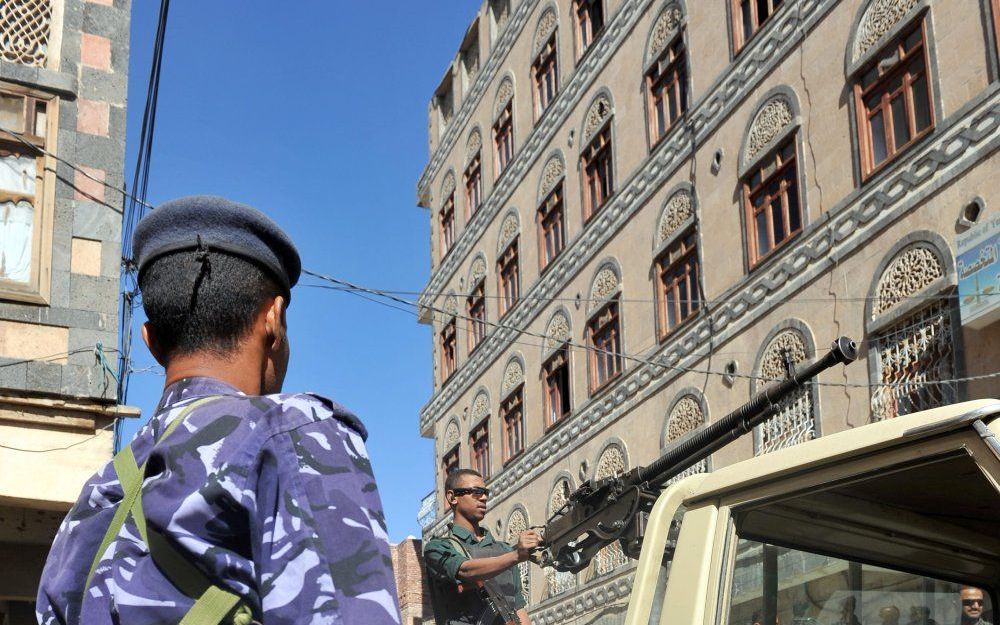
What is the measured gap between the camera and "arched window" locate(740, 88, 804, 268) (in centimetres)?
1438

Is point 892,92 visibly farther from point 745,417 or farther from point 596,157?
point 596,157

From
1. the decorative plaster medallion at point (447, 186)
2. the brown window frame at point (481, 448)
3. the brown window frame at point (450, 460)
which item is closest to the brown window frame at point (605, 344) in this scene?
the brown window frame at point (481, 448)

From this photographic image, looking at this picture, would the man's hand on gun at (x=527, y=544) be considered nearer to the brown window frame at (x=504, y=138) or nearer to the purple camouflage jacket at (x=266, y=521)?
the purple camouflage jacket at (x=266, y=521)

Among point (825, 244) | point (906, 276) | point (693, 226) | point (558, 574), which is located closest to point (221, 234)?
point (906, 276)

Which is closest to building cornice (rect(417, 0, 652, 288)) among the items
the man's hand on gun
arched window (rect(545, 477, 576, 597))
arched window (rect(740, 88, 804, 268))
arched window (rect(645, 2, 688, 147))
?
arched window (rect(645, 2, 688, 147))

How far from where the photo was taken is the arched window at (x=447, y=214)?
1105 inches

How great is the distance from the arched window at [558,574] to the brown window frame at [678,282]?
3474mm

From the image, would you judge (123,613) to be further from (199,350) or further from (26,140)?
(26,140)

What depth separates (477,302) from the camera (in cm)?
2552

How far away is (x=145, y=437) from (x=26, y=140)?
332 inches

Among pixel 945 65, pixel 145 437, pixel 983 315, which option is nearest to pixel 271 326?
pixel 145 437

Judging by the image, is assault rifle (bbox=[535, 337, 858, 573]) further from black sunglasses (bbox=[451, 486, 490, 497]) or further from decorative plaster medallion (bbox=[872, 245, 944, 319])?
decorative plaster medallion (bbox=[872, 245, 944, 319])

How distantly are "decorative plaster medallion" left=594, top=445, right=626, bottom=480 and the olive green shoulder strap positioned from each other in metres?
16.6

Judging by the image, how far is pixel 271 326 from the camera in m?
1.71
